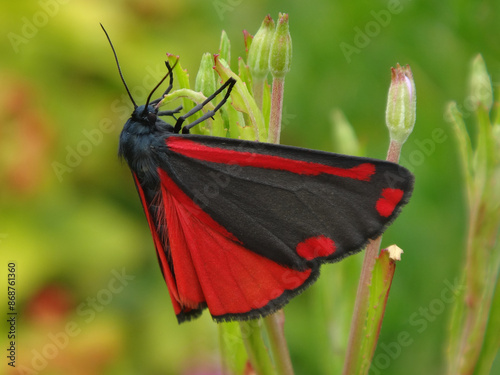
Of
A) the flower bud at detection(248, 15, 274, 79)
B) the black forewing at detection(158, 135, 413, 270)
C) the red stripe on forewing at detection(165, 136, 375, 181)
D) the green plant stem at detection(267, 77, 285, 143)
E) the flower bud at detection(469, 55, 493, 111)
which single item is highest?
the flower bud at detection(248, 15, 274, 79)

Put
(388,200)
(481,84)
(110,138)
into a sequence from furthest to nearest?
(110,138), (481,84), (388,200)

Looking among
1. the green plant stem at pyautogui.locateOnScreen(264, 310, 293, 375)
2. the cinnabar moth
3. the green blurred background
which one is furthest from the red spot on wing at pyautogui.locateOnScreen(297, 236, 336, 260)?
the green blurred background

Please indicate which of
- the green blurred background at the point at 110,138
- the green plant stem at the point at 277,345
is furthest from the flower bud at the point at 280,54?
the green blurred background at the point at 110,138

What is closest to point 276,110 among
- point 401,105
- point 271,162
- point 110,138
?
point 271,162

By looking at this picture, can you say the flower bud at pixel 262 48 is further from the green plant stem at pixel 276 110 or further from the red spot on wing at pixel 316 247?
the red spot on wing at pixel 316 247

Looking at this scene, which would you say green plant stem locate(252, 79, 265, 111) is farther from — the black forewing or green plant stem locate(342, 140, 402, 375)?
green plant stem locate(342, 140, 402, 375)

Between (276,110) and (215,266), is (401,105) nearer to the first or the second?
(276,110)
